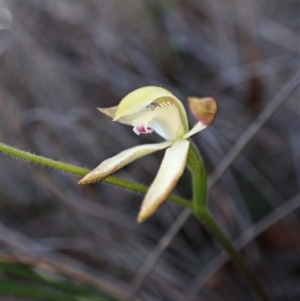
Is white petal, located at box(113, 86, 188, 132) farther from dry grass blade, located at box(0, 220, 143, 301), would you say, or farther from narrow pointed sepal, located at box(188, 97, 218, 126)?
dry grass blade, located at box(0, 220, 143, 301)

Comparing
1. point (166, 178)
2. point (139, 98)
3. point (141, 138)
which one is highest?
point (141, 138)

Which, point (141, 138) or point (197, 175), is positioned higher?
point (141, 138)

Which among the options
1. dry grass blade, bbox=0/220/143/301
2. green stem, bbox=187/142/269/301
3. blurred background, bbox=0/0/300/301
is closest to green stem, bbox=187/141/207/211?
green stem, bbox=187/142/269/301

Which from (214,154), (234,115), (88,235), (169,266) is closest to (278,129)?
(234,115)

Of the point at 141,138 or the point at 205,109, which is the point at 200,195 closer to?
the point at 205,109

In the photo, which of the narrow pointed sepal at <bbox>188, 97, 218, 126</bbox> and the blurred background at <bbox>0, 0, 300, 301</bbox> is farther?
the blurred background at <bbox>0, 0, 300, 301</bbox>

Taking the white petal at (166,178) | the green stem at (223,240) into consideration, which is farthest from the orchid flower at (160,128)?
the green stem at (223,240)

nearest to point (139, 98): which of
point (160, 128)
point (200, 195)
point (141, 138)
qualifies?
point (160, 128)

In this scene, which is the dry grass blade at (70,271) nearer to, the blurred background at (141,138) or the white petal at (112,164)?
the blurred background at (141,138)
